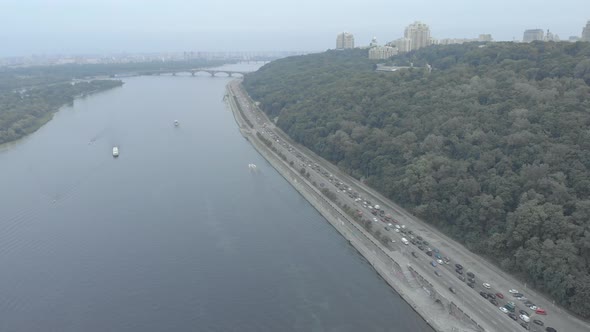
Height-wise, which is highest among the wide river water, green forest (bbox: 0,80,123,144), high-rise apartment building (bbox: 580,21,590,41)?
high-rise apartment building (bbox: 580,21,590,41)

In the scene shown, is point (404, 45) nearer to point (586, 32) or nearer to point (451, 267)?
point (586, 32)

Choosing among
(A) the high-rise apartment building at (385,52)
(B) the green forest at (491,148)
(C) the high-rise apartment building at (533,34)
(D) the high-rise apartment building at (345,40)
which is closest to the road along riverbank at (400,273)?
(B) the green forest at (491,148)

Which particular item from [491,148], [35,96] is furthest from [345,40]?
[491,148]

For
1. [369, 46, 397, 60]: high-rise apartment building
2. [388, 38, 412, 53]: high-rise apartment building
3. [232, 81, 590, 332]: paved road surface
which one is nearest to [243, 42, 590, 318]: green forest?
[232, 81, 590, 332]: paved road surface

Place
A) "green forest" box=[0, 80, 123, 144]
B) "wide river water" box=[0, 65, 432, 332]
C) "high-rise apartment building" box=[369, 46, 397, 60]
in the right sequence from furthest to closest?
"high-rise apartment building" box=[369, 46, 397, 60] < "green forest" box=[0, 80, 123, 144] < "wide river water" box=[0, 65, 432, 332]

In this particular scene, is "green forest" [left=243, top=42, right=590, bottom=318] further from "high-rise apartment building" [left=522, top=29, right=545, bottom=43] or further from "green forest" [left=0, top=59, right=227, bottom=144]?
"high-rise apartment building" [left=522, top=29, right=545, bottom=43]

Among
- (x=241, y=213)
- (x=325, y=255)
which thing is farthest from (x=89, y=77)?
(x=325, y=255)
